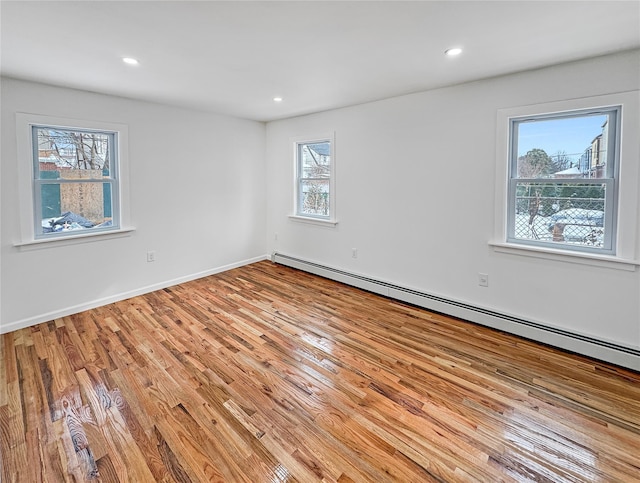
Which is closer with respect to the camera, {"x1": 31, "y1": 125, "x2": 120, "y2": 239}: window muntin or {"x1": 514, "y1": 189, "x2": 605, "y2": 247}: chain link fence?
{"x1": 514, "y1": 189, "x2": 605, "y2": 247}: chain link fence

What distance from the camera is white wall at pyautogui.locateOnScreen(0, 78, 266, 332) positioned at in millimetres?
3143

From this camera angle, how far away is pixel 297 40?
7.41ft

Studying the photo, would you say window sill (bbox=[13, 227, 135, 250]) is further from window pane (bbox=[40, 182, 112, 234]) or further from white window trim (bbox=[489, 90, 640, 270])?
white window trim (bbox=[489, 90, 640, 270])

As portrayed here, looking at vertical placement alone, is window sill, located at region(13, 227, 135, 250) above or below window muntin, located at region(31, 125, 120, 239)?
below

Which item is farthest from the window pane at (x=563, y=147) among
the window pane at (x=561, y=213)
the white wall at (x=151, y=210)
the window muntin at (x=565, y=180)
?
the white wall at (x=151, y=210)

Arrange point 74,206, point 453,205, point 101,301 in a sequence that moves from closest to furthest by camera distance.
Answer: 1. point 453,205
2. point 74,206
3. point 101,301

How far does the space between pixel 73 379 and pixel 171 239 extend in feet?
7.40

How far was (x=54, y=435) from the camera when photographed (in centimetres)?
187

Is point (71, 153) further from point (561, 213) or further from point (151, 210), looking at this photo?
point (561, 213)

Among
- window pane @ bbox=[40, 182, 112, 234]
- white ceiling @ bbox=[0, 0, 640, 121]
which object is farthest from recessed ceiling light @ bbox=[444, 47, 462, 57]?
window pane @ bbox=[40, 182, 112, 234]

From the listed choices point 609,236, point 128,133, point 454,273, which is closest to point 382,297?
point 454,273

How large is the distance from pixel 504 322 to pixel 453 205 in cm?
124

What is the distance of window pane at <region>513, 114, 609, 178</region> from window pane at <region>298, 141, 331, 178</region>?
2416 millimetres

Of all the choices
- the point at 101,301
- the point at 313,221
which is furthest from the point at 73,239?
the point at 313,221
